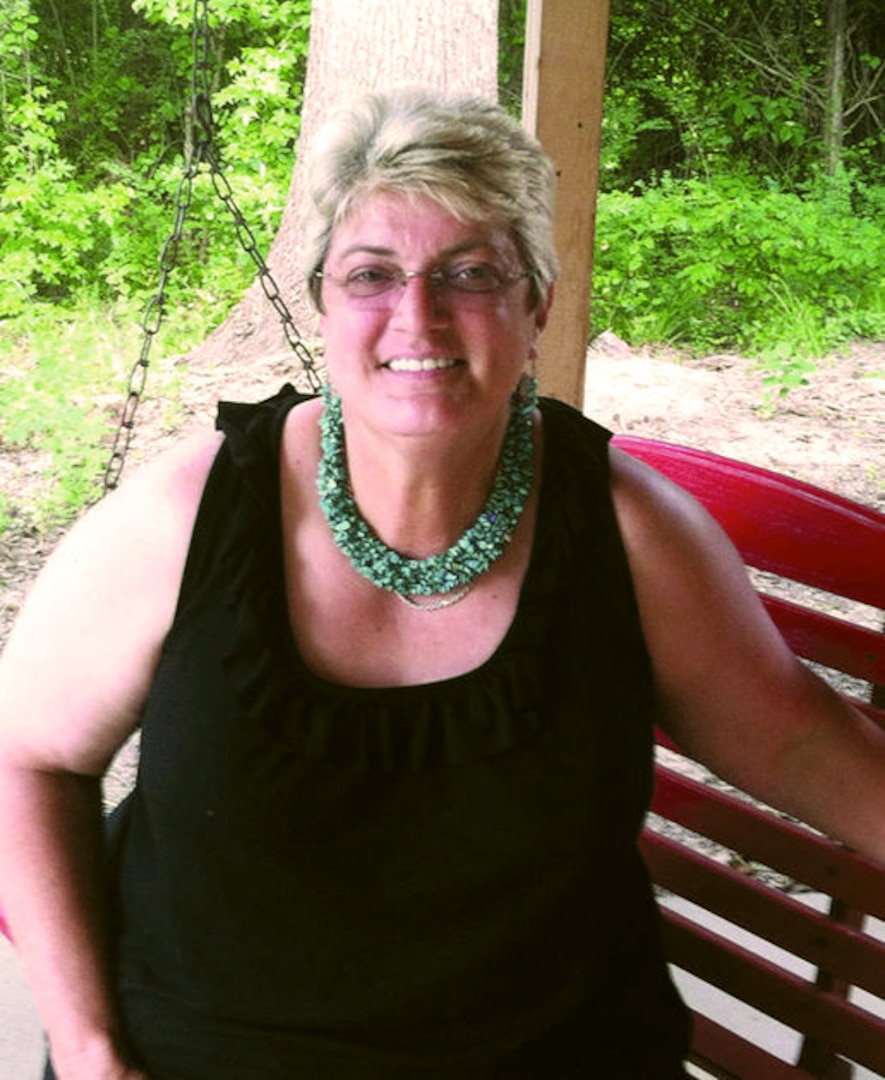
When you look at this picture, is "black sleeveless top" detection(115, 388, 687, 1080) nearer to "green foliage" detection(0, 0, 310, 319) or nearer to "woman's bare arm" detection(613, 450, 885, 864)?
"woman's bare arm" detection(613, 450, 885, 864)

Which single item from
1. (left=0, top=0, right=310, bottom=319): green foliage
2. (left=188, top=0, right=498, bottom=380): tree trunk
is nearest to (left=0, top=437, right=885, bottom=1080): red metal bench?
(left=188, top=0, right=498, bottom=380): tree trunk

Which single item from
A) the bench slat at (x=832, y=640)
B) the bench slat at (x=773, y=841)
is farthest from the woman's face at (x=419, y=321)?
the bench slat at (x=773, y=841)

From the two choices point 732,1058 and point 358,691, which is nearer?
point 358,691

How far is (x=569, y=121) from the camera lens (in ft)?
7.04

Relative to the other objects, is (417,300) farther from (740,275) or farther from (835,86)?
(835,86)

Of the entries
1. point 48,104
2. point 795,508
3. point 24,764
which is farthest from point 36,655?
point 48,104

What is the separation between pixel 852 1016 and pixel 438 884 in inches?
24.0

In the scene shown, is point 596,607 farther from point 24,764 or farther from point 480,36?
point 480,36

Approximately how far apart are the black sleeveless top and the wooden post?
91 centimetres

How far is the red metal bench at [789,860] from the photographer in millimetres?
1562

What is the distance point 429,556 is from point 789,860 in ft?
2.05

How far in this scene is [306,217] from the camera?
1405 millimetres

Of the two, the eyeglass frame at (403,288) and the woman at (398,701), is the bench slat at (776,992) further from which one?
the eyeglass frame at (403,288)

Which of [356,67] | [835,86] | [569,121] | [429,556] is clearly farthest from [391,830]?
[835,86]
